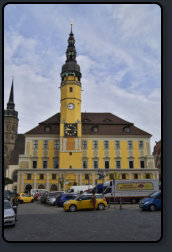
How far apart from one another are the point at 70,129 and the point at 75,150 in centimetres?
447

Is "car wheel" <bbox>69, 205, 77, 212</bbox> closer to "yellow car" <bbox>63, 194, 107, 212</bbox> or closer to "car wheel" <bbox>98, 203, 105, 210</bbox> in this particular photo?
"yellow car" <bbox>63, 194, 107, 212</bbox>

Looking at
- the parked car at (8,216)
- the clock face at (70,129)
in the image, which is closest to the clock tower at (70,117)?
the clock face at (70,129)

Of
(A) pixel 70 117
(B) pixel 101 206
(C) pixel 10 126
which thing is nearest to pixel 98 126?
(A) pixel 70 117

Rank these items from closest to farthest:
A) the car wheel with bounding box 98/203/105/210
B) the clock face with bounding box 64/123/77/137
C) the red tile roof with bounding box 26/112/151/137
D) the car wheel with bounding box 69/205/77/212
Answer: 1. the car wheel with bounding box 69/205/77/212
2. the car wheel with bounding box 98/203/105/210
3. the clock face with bounding box 64/123/77/137
4. the red tile roof with bounding box 26/112/151/137

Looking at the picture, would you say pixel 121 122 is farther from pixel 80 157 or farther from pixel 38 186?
pixel 38 186

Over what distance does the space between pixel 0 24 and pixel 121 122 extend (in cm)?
5248

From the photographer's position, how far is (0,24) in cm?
672

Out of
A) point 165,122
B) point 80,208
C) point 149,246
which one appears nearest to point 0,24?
point 165,122

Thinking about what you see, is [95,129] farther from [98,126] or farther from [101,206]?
[101,206]

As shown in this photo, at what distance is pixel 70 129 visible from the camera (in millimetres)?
51688

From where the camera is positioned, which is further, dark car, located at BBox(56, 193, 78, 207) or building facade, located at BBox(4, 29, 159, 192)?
building facade, located at BBox(4, 29, 159, 192)

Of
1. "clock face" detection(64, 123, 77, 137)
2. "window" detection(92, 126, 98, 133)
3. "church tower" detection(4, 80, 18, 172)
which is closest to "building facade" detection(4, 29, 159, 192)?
"clock face" detection(64, 123, 77, 137)

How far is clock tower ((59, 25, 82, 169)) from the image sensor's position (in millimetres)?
50656

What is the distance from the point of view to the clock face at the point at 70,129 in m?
51.3
